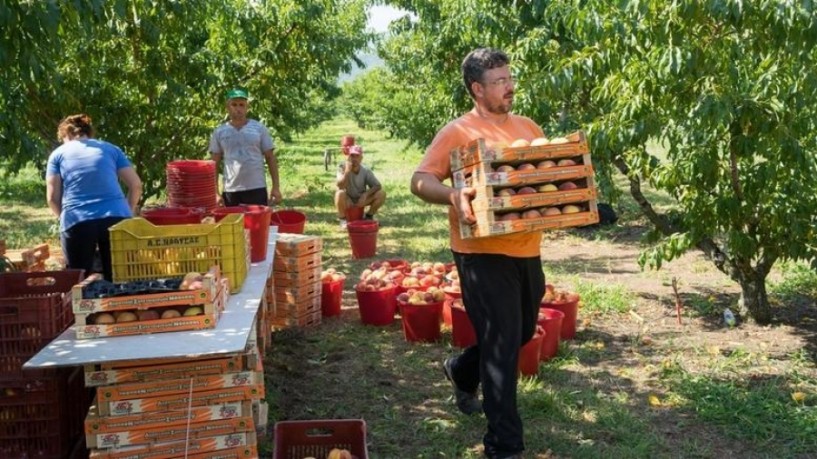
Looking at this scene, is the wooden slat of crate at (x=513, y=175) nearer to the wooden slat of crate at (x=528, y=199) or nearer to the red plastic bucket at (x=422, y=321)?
the wooden slat of crate at (x=528, y=199)

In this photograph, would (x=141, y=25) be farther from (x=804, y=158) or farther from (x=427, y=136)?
(x=427, y=136)

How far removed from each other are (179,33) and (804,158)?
608cm

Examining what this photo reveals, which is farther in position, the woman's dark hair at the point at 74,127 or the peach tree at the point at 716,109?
the woman's dark hair at the point at 74,127

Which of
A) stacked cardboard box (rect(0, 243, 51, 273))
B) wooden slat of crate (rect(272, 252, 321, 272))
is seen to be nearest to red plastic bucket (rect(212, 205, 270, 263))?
wooden slat of crate (rect(272, 252, 321, 272))

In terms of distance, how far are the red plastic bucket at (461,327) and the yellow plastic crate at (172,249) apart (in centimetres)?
204

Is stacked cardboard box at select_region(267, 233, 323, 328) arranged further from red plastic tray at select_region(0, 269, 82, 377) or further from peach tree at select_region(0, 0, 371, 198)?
red plastic tray at select_region(0, 269, 82, 377)

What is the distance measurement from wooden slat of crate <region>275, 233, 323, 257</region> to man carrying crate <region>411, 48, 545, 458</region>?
2827 mm

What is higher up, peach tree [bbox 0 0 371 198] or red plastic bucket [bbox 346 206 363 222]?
peach tree [bbox 0 0 371 198]

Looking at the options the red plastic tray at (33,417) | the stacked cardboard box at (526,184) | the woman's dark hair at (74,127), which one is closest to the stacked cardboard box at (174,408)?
the red plastic tray at (33,417)

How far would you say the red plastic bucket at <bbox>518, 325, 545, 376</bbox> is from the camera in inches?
209

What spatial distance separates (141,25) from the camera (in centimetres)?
753

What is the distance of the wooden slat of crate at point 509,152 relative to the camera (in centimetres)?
373

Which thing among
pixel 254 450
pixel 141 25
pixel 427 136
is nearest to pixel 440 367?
pixel 254 450

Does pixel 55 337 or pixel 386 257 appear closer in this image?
pixel 55 337
